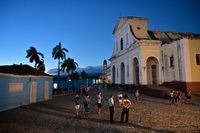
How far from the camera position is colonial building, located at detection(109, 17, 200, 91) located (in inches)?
706

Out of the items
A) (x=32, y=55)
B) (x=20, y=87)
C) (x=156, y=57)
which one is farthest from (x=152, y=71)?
(x=32, y=55)

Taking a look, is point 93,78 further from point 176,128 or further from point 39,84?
point 176,128

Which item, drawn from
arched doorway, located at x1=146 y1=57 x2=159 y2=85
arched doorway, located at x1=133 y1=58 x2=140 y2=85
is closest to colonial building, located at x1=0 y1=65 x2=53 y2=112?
arched doorway, located at x1=133 y1=58 x2=140 y2=85

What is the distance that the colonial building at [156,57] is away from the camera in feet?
58.9

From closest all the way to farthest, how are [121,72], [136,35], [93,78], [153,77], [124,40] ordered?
[153,77] < [136,35] < [124,40] < [121,72] < [93,78]

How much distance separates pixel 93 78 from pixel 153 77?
6712cm

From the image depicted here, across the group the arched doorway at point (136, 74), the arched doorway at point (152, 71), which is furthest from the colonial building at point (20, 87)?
the arched doorway at point (152, 71)

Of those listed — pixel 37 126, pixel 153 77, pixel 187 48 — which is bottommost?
pixel 37 126

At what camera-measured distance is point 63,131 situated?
6.34 m

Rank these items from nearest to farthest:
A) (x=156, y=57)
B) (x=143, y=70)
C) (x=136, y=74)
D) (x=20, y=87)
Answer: (x=20, y=87) < (x=143, y=70) < (x=156, y=57) < (x=136, y=74)

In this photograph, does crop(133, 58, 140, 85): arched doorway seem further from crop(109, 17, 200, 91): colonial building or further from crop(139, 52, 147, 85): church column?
crop(139, 52, 147, 85): church column

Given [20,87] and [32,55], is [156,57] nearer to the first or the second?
[20,87]

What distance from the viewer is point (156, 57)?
22016 millimetres

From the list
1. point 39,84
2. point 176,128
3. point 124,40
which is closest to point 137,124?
point 176,128
